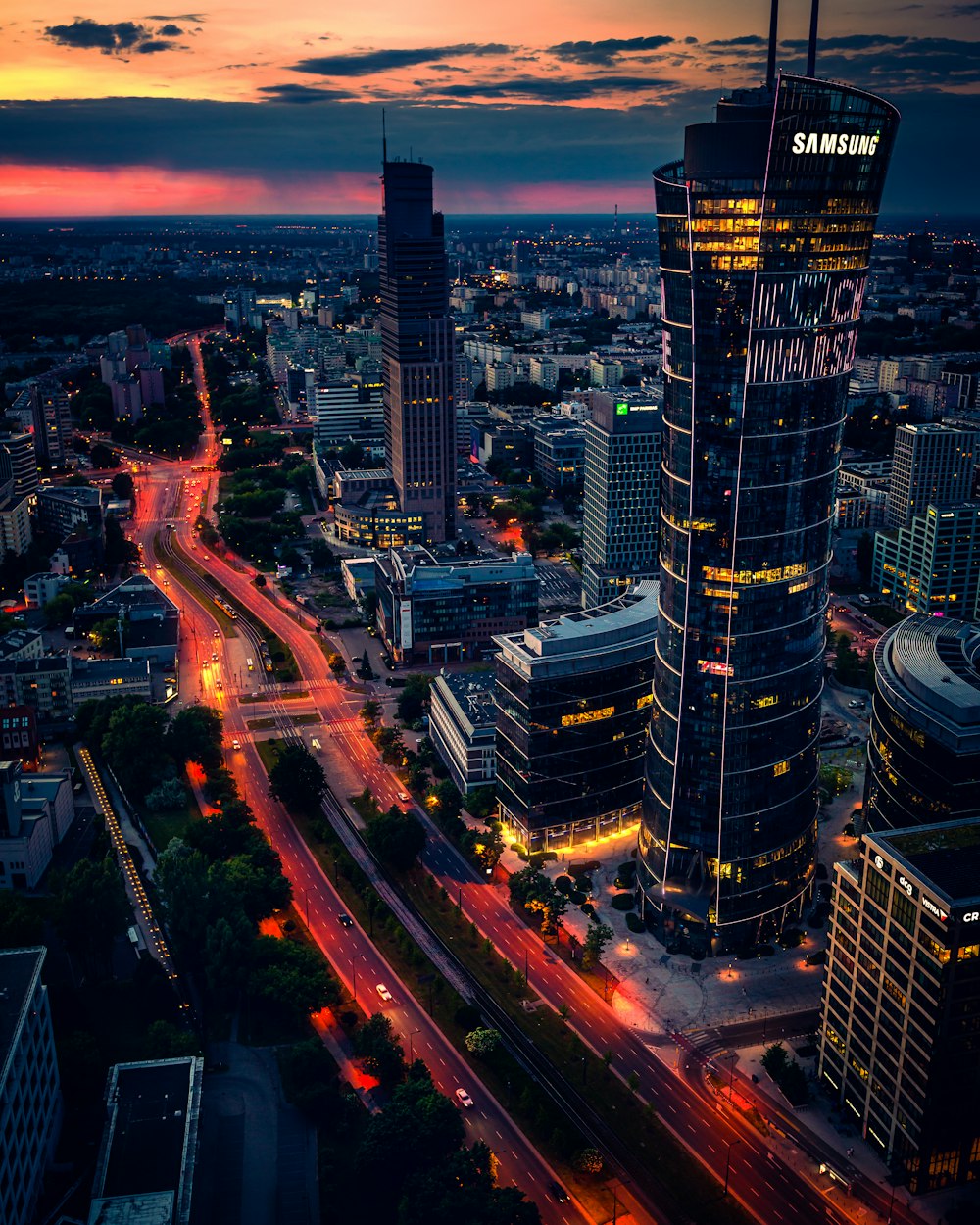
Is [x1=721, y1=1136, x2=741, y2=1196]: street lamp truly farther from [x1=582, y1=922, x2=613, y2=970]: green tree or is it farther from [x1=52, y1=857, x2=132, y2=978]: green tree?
[x1=52, y1=857, x2=132, y2=978]: green tree

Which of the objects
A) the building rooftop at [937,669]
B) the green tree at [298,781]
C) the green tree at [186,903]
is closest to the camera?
the building rooftop at [937,669]

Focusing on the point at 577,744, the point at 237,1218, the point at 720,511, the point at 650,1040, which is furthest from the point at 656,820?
the point at 237,1218

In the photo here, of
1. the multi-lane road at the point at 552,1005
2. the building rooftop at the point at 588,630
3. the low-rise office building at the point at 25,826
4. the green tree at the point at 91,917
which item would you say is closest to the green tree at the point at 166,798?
the multi-lane road at the point at 552,1005

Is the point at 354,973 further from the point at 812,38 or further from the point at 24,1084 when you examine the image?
the point at 812,38

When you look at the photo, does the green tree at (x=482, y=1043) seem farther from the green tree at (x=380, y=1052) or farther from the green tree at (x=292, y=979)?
the green tree at (x=292, y=979)

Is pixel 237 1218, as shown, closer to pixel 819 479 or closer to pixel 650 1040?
pixel 650 1040

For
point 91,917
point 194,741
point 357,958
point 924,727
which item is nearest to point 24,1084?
point 91,917

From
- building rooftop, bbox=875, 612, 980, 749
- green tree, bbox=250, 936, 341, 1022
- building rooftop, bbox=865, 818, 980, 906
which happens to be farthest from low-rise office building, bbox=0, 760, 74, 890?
building rooftop, bbox=875, 612, 980, 749
